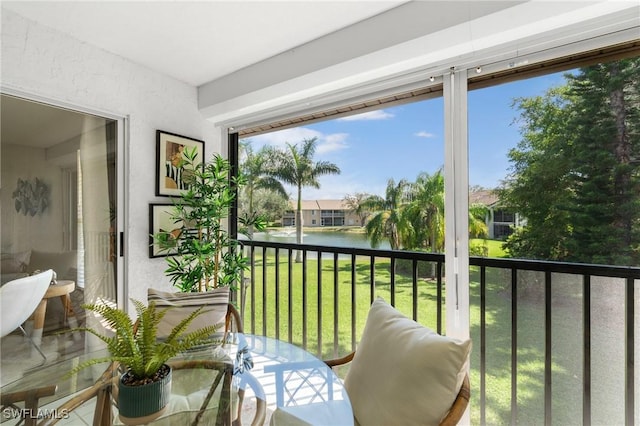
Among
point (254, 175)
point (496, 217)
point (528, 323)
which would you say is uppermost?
point (254, 175)

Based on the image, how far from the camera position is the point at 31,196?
1.93m

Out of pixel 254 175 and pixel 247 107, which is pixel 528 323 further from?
pixel 247 107

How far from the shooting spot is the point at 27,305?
1.91 meters

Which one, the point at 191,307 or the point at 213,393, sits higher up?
the point at 191,307

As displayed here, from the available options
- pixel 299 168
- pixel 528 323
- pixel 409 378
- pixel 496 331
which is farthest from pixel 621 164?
pixel 299 168

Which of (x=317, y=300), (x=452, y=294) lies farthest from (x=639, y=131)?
(x=317, y=300)

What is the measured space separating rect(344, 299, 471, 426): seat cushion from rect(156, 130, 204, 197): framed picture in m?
2.18

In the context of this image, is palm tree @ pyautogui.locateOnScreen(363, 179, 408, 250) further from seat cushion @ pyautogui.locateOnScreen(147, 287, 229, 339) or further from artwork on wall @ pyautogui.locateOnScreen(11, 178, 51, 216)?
artwork on wall @ pyautogui.locateOnScreen(11, 178, 51, 216)

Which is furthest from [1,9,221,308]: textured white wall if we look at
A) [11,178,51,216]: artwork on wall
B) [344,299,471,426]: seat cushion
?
[344,299,471,426]: seat cushion

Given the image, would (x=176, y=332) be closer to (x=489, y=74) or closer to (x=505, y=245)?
(x=505, y=245)

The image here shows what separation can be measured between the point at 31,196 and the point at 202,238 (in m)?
1.14

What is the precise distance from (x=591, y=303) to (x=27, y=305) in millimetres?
3362

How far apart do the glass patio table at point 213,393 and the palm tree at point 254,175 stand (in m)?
1.58

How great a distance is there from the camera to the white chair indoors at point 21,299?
179 centimetres
